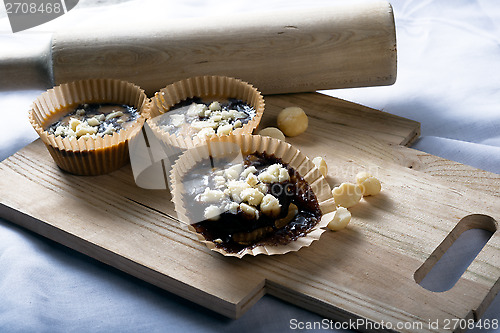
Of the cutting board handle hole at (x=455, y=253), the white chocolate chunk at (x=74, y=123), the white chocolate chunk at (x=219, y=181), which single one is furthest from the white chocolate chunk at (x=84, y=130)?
the cutting board handle hole at (x=455, y=253)

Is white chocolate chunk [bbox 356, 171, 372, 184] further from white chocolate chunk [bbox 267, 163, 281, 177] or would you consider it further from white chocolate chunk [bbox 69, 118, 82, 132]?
white chocolate chunk [bbox 69, 118, 82, 132]

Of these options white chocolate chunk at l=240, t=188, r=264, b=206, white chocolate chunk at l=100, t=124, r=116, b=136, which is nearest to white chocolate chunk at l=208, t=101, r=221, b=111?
white chocolate chunk at l=100, t=124, r=116, b=136

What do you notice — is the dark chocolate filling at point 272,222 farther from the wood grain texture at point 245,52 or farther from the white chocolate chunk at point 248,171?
the wood grain texture at point 245,52

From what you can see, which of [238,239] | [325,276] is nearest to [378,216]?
[325,276]

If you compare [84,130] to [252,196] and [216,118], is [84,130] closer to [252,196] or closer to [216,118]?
[216,118]

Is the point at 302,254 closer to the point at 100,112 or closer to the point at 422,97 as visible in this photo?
the point at 100,112
